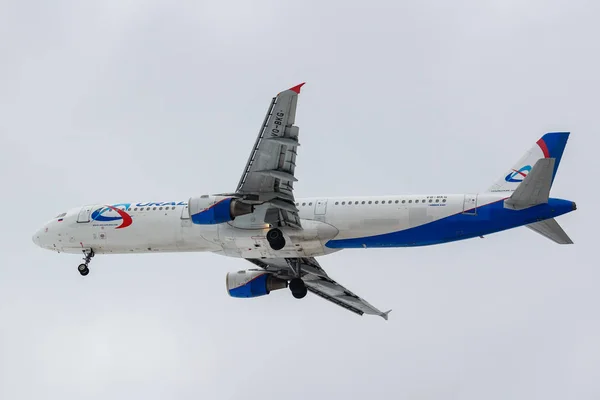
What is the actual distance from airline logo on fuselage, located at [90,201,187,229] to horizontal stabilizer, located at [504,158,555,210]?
1499cm

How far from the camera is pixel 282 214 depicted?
4575cm

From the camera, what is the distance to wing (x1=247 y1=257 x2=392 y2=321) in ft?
171

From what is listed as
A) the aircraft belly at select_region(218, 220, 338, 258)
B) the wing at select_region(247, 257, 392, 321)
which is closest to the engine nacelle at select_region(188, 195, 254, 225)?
the aircraft belly at select_region(218, 220, 338, 258)

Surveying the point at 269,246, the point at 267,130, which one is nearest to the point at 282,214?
the point at 269,246

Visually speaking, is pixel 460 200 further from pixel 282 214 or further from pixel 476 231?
pixel 282 214

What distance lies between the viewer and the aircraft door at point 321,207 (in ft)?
153

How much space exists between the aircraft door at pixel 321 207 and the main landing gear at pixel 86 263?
1116cm

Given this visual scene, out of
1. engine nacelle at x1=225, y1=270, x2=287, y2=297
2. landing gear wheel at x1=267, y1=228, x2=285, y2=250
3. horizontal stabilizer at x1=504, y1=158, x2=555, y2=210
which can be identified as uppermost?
horizontal stabilizer at x1=504, y1=158, x2=555, y2=210

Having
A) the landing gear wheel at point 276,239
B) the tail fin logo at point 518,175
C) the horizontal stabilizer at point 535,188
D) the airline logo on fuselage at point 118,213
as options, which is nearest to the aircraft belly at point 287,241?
the landing gear wheel at point 276,239

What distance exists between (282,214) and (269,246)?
1.95 metres

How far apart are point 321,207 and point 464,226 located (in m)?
6.40

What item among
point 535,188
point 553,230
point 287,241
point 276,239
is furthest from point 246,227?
point 553,230

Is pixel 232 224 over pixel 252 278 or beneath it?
over

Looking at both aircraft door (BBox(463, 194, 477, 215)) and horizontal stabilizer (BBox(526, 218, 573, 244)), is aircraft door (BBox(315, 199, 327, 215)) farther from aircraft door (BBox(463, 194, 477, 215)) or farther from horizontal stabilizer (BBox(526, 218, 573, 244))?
horizontal stabilizer (BBox(526, 218, 573, 244))
